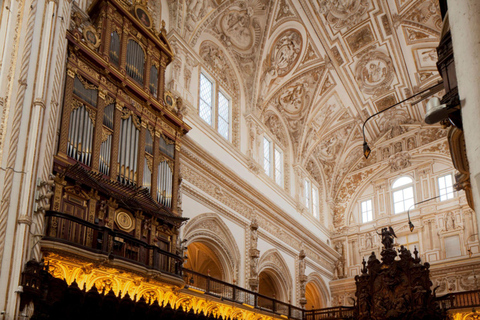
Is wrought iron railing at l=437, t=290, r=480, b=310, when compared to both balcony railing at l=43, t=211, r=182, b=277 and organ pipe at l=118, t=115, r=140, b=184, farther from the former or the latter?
organ pipe at l=118, t=115, r=140, b=184

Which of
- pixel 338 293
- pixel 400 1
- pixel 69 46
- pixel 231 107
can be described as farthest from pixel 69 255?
pixel 338 293

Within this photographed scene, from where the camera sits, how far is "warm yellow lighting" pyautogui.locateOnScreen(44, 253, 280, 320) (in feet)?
36.1

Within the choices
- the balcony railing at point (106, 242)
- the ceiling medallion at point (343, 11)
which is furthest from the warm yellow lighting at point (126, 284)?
the ceiling medallion at point (343, 11)

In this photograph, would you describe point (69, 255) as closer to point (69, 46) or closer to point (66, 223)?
point (66, 223)

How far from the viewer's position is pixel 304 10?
2156cm

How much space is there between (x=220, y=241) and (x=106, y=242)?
767cm

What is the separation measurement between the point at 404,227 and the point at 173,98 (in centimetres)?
1562

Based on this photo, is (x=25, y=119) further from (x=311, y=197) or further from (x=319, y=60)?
(x=311, y=197)

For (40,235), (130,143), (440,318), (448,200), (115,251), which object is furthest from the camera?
(448,200)

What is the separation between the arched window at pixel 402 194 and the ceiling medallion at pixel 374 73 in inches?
211

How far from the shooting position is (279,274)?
2247cm

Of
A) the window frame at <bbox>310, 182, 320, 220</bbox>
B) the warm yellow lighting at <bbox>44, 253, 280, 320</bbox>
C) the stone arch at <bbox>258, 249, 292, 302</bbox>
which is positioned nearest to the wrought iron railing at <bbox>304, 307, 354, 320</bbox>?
the stone arch at <bbox>258, 249, 292, 302</bbox>

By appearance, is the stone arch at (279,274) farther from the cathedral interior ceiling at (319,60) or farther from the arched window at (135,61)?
the arched window at (135,61)

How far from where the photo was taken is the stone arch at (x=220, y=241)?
59.0ft
